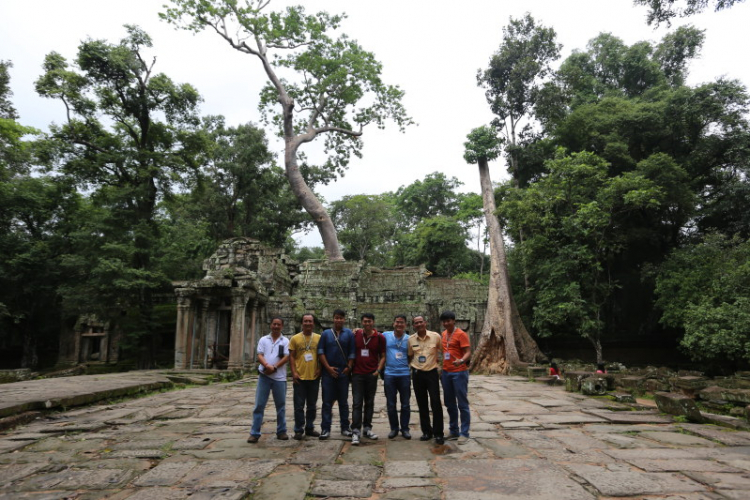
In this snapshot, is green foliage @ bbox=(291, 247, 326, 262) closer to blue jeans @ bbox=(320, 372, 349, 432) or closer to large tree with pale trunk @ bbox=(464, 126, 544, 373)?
large tree with pale trunk @ bbox=(464, 126, 544, 373)

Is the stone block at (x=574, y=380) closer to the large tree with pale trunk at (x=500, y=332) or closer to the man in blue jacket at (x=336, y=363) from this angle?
the man in blue jacket at (x=336, y=363)

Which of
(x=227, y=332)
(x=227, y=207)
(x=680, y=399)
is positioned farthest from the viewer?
(x=227, y=207)

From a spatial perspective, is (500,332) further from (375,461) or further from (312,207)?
(375,461)

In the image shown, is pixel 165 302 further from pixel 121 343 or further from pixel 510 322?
pixel 510 322

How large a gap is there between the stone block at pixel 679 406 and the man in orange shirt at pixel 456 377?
323 cm

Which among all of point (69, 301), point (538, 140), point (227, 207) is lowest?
Result: point (69, 301)

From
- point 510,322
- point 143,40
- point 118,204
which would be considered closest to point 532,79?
point 510,322

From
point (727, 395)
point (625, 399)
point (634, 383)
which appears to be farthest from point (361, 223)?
point (727, 395)

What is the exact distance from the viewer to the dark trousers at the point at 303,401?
461cm

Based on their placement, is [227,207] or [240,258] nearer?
[240,258]

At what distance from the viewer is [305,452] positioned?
4125mm

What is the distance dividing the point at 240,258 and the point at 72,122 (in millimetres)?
9214

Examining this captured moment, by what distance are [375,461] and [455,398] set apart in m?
1.31

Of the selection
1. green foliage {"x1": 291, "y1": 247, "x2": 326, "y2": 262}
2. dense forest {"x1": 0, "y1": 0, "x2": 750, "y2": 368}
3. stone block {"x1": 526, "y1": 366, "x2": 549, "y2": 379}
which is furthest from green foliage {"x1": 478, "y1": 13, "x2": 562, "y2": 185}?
green foliage {"x1": 291, "y1": 247, "x2": 326, "y2": 262}
